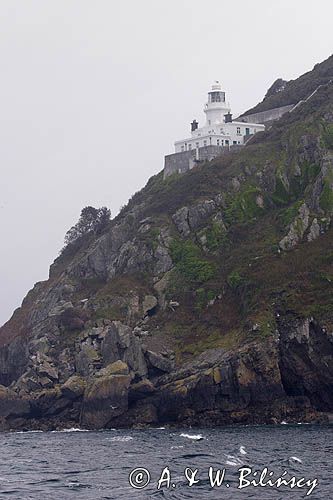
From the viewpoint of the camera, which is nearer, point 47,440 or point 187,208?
point 47,440

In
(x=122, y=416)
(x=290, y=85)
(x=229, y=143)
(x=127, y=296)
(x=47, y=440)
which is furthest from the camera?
(x=290, y=85)

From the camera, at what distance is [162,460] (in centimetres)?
6725

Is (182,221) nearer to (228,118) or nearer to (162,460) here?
(228,118)

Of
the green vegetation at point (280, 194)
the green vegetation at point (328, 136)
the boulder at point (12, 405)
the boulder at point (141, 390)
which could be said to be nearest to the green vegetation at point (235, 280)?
the green vegetation at point (280, 194)

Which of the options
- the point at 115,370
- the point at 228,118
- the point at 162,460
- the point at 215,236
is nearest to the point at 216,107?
the point at 228,118

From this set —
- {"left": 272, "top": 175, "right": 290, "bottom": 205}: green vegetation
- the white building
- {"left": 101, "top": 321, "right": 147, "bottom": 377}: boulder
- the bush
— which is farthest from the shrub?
{"left": 101, "top": 321, "right": 147, "bottom": 377}: boulder

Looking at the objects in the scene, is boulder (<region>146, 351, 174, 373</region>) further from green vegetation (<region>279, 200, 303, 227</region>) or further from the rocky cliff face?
green vegetation (<region>279, 200, 303, 227</region>)

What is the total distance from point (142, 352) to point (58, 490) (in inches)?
1697

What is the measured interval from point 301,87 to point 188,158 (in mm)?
23763

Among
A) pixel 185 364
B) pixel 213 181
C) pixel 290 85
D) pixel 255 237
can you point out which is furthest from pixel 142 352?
pixel 290 85

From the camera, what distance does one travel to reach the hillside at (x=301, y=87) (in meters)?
146

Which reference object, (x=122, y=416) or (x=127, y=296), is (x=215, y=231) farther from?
(x=122, y=416)

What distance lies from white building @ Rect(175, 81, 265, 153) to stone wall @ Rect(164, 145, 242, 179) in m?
1.20

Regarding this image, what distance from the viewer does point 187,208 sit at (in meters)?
122
